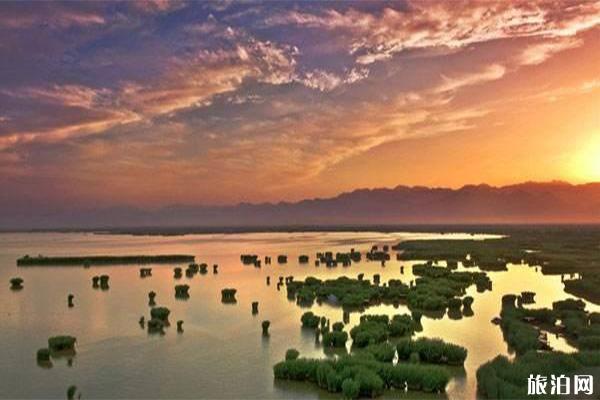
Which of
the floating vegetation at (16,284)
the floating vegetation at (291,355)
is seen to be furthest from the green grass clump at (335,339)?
the floating vegetation at (16,284)

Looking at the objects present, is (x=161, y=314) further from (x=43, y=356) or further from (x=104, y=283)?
(x=104, y=283)

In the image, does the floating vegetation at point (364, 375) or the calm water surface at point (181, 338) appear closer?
the floating vegetation at point (364, 375)

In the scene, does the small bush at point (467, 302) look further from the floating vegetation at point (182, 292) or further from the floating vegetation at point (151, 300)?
the floating vegetation at point (151, 300)

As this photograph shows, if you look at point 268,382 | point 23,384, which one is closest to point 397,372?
point 268,382

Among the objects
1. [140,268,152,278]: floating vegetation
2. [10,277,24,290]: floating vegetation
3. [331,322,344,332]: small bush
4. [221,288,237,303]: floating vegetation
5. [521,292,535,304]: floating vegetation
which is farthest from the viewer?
[140,268,152,278]: floating vegetation

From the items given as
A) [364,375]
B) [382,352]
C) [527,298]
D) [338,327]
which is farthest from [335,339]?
[527,298]

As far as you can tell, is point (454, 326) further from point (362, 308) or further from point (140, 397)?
point (140, 397)

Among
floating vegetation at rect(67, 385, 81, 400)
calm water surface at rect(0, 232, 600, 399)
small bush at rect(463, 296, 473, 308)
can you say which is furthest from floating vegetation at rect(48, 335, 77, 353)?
small bush at rect(463, 296, 473, 308)

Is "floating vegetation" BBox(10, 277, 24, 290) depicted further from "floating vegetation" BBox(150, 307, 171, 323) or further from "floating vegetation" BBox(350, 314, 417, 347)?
"floating vegetation" BBox(350, 314, 417, 347)
